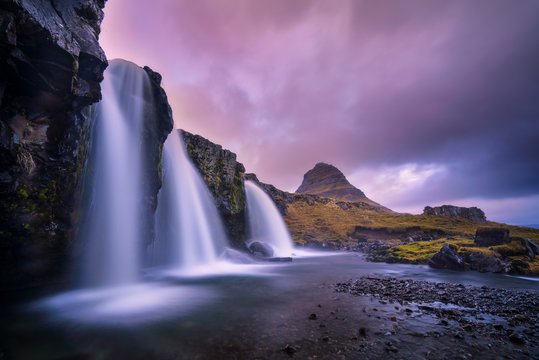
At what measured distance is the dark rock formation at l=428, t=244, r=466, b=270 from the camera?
21.4m

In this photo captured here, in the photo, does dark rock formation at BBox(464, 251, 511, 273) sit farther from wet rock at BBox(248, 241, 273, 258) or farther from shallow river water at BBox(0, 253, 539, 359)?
wet rock at BBox(248, 241, 273, 258)

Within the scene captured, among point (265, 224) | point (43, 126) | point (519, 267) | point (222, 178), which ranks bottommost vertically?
point (519, 267)

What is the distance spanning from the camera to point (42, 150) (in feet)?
37.5

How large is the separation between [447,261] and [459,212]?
290 feet

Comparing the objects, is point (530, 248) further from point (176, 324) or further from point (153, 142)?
point (153, 142)

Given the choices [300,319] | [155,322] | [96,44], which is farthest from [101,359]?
[96,44]

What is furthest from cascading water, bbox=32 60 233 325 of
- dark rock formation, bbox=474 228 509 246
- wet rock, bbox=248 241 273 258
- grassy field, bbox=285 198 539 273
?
grassy field, bbox=285 198 539 273

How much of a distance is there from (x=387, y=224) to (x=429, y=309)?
70824 mm

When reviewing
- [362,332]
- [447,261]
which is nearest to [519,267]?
[447,261]

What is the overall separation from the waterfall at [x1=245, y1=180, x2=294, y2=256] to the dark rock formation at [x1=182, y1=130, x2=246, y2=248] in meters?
7.95

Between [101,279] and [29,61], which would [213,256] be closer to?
[101,279]

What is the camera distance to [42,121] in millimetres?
11297

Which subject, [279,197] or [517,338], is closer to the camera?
[517,338]

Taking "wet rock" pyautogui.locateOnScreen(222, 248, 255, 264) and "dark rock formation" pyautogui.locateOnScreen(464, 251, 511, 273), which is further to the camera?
"wet rock" pyautogui.locateOnScreen(222, 248, 255, 264)
